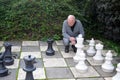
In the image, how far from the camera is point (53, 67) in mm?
4465

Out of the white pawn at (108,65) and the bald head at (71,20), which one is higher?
the bald head at (71,20)

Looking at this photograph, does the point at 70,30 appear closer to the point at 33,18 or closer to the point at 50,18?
the point at 50,18

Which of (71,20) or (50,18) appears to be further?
(50,18)

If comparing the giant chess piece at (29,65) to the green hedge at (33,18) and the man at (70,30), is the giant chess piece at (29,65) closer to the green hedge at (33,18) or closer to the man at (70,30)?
the man at (70,30)

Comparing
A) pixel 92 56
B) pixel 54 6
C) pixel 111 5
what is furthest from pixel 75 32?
pixel 54 6

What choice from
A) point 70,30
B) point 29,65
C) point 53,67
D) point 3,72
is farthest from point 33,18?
point 29,65

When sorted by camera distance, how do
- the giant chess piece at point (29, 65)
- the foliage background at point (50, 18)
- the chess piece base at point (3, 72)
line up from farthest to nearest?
Result: 1. the foliage background at point (50, 18)
2. the chess piece base at point (3, 72)
3. the giant chess piece at point (29, 65)

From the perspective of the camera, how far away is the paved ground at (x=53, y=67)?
4.03 meters

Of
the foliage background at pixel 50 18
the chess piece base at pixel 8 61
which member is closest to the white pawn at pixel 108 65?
the chess piece base at pixel 8 61

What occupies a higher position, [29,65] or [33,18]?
[33,18]

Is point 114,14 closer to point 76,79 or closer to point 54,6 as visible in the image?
point 54,6

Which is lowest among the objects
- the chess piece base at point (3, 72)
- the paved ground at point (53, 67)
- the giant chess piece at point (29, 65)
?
the paved ground at point (53, 67)

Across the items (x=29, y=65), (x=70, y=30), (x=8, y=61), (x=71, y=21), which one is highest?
(x=71, y=21)

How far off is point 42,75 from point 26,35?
2872mm
